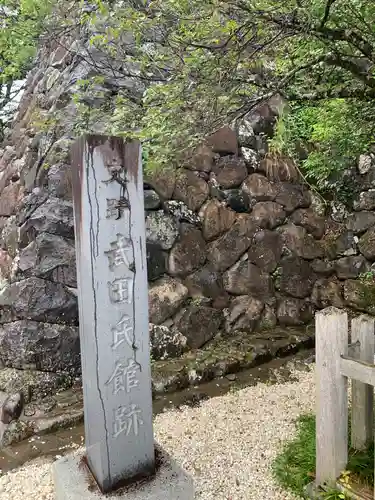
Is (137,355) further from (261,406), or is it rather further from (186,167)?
(186,167)

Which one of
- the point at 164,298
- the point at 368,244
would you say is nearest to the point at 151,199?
the point at 164,298

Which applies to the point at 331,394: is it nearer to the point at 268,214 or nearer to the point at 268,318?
the point at 268,318

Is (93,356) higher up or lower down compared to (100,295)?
lower down

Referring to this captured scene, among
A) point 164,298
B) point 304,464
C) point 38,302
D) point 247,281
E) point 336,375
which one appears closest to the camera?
point 336,375

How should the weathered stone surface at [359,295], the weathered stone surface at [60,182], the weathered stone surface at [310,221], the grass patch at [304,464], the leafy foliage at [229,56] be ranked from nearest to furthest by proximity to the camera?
the leafy foliage at [229,56] → the grass patch at [304,464] → the weathered stone surface at [60,182] → the weathered stone surface at [359,295] → the weathered stone surface at [310,221]

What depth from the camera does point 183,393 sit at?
15.7 feet

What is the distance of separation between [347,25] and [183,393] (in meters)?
3.86

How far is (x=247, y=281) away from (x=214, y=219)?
104 centimetres

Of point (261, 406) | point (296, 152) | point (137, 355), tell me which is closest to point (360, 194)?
point (296, 152)

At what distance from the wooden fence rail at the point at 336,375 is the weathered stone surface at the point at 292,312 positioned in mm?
3475

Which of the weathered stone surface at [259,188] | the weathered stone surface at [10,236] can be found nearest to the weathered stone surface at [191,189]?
the weathered stone surface at [259,188]

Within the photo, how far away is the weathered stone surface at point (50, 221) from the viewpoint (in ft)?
16.4

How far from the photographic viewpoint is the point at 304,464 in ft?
10.5

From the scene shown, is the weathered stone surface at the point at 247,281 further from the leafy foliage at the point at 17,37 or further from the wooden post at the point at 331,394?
the leafy foliage at the point at 17,37
